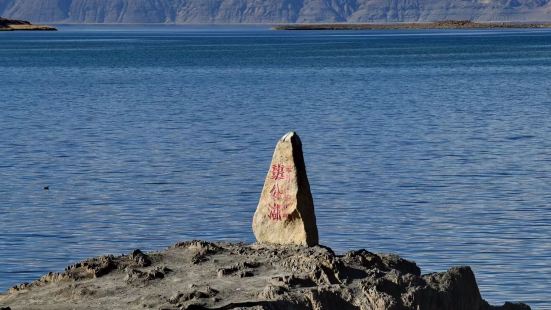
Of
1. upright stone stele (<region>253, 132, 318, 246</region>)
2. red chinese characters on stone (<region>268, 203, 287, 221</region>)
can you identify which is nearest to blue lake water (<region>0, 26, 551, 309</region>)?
upright stone stele (<region>253, 132, 318, 246</region>)

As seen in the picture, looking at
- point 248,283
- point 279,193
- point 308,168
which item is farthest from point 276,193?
point 308,168

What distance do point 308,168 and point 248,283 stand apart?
18.9 m

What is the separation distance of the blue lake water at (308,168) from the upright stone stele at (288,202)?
347cm

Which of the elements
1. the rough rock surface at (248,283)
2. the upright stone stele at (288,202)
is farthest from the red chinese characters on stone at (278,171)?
the rough rock surface at (248,283)

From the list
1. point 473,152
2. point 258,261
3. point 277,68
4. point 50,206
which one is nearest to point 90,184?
point 50,206

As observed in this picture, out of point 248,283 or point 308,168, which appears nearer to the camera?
point 248,283

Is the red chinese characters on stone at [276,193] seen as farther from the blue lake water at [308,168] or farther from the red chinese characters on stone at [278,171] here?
the blue lake water at [308,168]

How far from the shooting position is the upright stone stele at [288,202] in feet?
42.5

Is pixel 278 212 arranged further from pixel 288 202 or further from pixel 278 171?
pixel 278 171

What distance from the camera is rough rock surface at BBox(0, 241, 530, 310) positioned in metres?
10.4

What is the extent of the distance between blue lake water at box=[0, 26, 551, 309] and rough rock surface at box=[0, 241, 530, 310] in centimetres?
405

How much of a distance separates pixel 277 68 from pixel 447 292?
3796 inches

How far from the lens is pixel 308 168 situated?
29.7 m

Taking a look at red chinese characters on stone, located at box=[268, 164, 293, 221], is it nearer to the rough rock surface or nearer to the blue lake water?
the rough rock surface
